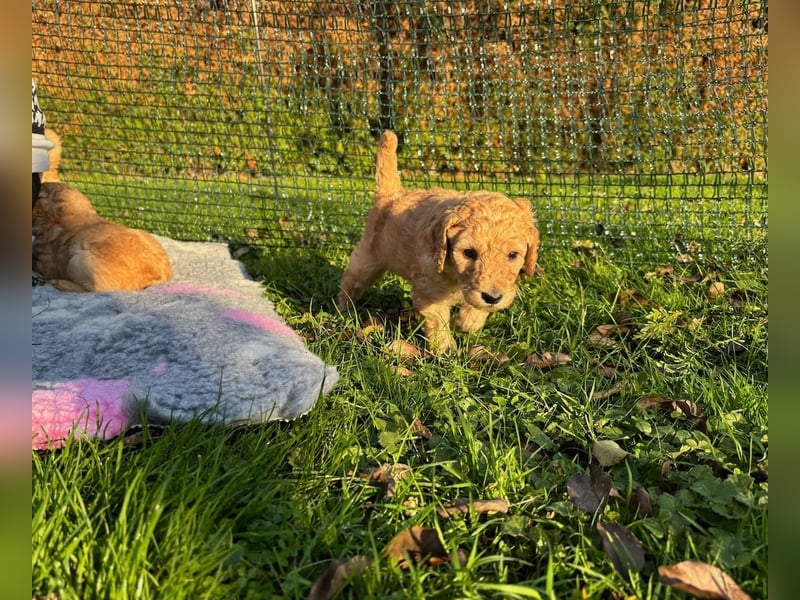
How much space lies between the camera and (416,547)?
1.63m

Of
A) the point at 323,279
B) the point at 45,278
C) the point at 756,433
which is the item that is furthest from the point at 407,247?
the point at 45,278

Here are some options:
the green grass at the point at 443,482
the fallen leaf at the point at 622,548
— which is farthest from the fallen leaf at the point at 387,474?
the fallen leaf at the point at 622,548

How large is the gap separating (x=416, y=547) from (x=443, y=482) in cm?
38

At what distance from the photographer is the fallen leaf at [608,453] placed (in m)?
2.08

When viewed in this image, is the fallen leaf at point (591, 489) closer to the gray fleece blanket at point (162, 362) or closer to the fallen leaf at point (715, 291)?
the gray fleece blanket at point (162, 362)

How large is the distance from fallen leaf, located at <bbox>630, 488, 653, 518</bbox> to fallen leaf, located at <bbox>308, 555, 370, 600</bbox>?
759 mm

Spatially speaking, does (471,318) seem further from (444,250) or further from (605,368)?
→ (605,368)

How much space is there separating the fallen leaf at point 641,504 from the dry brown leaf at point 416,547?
55cm

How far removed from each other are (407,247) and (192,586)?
2.29 meters

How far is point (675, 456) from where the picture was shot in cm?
209

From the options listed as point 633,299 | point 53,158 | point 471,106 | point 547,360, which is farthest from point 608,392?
point 53,158

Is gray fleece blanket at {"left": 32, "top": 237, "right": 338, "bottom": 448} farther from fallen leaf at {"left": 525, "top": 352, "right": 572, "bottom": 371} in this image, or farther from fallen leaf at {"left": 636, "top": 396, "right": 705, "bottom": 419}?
fallen leaf at {"left": 636, "top": 396, "right": 705, "bottom": 419}
